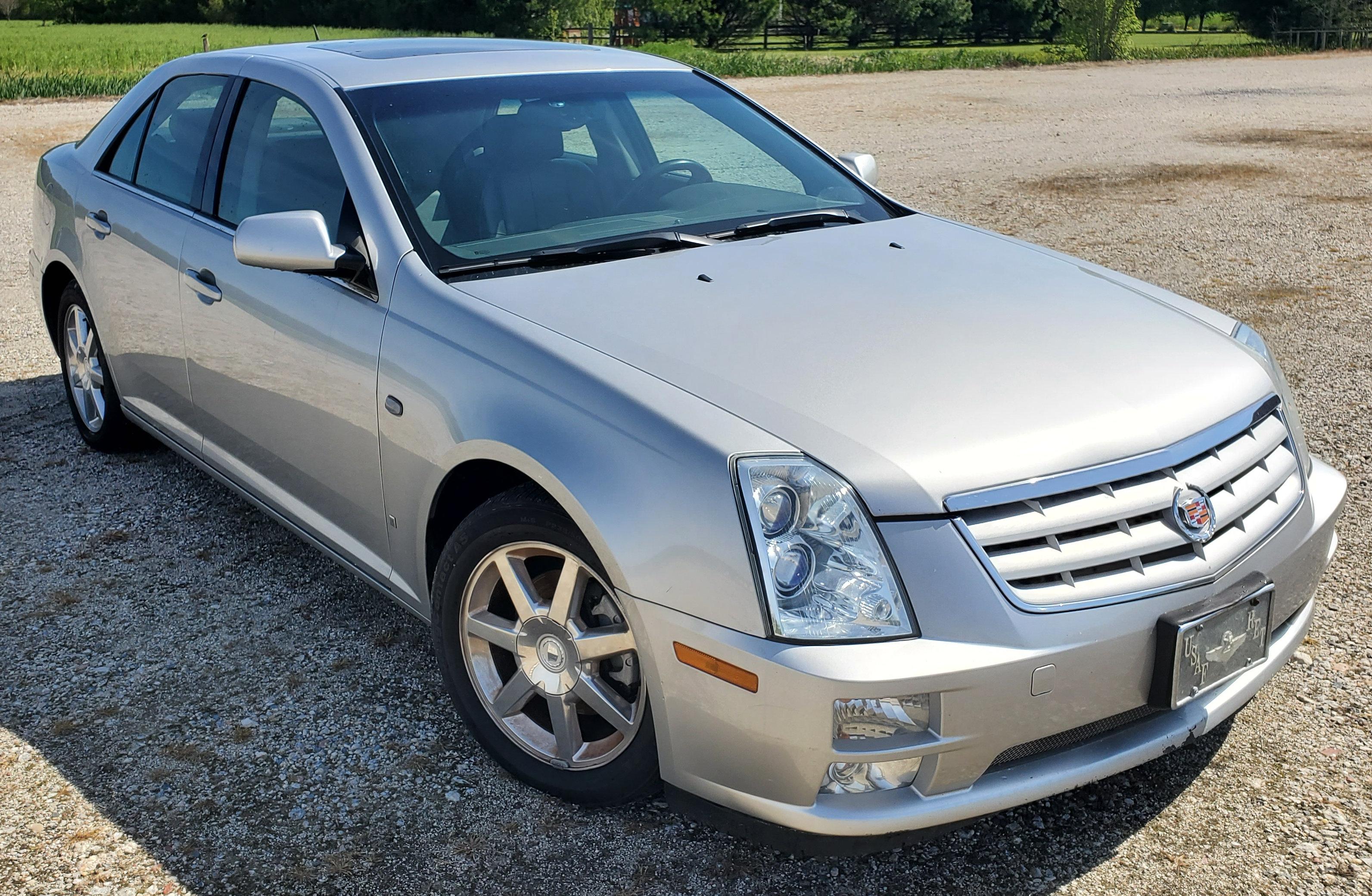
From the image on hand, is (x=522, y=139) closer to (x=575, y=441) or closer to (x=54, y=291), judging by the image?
(x=575, y=441)

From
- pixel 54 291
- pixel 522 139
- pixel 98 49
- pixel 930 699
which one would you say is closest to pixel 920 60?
pixel 98 49

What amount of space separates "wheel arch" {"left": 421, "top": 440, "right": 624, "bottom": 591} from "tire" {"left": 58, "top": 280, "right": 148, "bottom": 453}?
2.37 m

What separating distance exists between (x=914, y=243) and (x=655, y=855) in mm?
1866

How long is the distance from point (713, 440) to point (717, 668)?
1.41 feet

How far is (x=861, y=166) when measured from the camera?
4.27m

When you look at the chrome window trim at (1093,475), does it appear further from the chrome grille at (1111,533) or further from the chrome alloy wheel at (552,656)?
the chrome alloy wheel at (552,656)

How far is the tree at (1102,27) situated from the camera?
36.9 m

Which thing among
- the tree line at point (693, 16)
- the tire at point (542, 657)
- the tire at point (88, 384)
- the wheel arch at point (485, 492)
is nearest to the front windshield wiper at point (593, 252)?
the wheel arch at point (485, 492)

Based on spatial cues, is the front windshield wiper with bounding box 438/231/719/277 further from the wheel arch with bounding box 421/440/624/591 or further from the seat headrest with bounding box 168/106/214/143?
the seat headrest with bounding box 168/106/214/143

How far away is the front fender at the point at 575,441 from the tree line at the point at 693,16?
177ft

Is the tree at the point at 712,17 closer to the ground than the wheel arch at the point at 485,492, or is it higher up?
higher up

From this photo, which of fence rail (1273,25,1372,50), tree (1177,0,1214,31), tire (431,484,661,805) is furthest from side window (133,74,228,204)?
tree (1177,0,1214,31)

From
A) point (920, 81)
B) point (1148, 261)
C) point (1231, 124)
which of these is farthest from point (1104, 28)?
point (1148, 261)

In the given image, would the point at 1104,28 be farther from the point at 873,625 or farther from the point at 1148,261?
the point at 873,625
